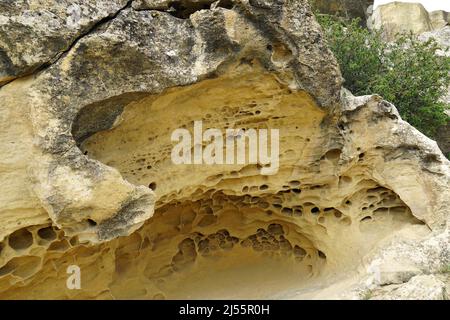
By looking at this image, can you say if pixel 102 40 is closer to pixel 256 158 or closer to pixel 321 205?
pixel 256 158

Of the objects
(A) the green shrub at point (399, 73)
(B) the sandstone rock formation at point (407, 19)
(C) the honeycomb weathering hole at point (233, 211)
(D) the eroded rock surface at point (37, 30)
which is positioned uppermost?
(B) the sandstone rock formation at point (407, 19)

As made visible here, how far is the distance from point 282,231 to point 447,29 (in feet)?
26.3

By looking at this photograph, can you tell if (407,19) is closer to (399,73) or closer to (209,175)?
(399,73)

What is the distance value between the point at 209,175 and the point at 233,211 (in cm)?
98

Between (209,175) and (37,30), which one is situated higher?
(37,30)

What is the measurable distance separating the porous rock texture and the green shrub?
3.25 m

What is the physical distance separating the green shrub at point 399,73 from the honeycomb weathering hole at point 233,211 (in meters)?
3.27

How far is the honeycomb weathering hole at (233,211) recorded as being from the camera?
4.47 m

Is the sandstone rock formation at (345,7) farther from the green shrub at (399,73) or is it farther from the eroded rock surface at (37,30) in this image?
the eroded rock surface at (37,30)

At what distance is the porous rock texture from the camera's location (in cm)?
375

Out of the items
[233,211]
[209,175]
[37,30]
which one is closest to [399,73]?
[233,211]

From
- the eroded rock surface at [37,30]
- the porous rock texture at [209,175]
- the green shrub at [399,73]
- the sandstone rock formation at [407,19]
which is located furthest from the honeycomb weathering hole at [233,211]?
the sandstone rock formation at [407,19]

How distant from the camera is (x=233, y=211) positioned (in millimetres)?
5711

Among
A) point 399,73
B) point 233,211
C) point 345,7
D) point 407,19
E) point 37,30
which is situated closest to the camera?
point 37,30
